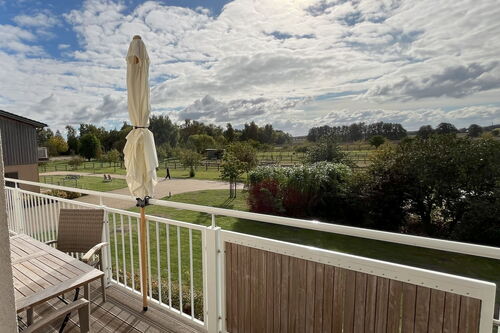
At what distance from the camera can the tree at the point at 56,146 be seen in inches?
1686

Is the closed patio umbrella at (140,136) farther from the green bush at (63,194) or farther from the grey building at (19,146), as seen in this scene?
the grey building at (19,146)

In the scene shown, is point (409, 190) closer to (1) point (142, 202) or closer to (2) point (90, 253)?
(1) point (142, 202)

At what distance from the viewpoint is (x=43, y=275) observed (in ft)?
6.35

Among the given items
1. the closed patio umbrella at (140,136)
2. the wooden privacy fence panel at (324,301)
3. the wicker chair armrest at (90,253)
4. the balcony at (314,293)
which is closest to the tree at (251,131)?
the closed patio umbrella at (140,136)

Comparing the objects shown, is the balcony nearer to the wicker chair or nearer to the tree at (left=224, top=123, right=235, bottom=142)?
the wicker chair

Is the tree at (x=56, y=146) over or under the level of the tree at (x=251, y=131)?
under

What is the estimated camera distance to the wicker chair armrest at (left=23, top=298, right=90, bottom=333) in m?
1.53

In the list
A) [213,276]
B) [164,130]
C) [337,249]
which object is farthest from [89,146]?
[213,276]

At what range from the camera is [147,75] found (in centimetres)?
262

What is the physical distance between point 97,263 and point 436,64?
22066mm

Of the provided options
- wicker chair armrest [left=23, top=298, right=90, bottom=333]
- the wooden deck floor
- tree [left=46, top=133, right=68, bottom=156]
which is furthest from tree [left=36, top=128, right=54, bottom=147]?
wicker chair armrest [left=23, top=298, right=90, bottom=333]

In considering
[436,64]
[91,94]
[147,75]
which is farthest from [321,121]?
[147,75]

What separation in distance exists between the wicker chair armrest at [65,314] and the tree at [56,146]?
49.9 metres

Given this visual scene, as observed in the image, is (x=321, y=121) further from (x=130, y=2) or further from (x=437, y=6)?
(x=130, y=2)
